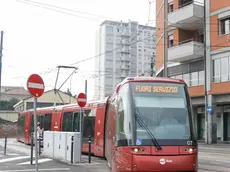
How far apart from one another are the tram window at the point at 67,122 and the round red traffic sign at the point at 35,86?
495 inches

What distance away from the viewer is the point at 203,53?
119ft

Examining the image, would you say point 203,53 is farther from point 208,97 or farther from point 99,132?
point 99,132

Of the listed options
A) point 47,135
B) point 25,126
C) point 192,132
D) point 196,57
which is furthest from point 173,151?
point 196,57

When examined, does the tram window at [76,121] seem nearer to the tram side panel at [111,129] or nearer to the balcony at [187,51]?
the tram side panel at [111,129]

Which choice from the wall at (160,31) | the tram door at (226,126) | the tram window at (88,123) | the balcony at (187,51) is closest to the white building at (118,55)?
the wall at (160,31)

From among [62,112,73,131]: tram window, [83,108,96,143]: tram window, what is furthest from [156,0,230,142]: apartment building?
[83,108,96,143]: tram window

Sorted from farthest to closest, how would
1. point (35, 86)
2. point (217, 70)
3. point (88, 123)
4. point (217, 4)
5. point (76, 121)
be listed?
point (217, 4)
point (217, 70)
point (76, 121)
point (88, 123)
point (35, 86)

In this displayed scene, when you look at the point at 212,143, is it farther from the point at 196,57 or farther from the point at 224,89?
the point at 196,57

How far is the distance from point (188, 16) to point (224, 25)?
3.44 meters

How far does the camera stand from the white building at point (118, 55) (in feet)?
240

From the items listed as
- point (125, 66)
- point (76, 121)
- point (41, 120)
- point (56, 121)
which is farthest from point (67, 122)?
point (125, 66)

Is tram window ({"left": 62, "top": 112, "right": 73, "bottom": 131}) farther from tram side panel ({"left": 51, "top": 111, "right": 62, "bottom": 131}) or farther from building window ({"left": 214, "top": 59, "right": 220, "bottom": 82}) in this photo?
building window ({"left": 214, "top": 59, "right": 220, "bottom": 82})

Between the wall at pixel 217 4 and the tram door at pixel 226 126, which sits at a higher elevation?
the wall at pixel 217 4

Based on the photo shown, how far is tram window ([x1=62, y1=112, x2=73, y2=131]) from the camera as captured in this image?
21848 millimetres
